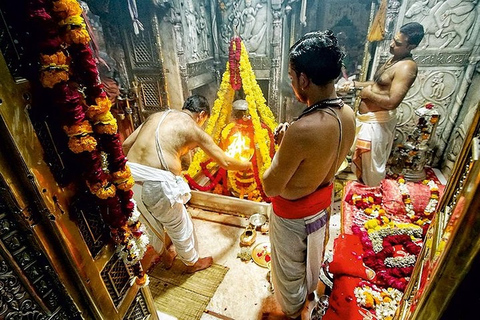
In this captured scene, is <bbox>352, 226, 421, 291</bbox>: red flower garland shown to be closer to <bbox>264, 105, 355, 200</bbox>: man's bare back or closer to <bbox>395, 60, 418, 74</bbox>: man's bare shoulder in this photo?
<bbox>264, 105, 355, 200</bbox>: man's bare back

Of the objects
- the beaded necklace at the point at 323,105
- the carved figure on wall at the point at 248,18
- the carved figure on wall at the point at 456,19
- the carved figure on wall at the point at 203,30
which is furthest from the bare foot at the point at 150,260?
the carved figure on wall at the point at 456,19

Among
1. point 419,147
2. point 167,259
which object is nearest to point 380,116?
point 419,147

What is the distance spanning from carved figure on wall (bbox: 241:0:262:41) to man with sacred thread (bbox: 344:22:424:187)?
336cm

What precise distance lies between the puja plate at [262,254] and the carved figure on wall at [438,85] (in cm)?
546

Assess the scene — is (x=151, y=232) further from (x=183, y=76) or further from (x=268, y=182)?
(x=183, y=76)

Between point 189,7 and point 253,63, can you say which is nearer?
point 189,7

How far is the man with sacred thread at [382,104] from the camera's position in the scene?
359 cm

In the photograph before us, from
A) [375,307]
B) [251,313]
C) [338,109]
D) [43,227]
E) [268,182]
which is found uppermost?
[338,109]

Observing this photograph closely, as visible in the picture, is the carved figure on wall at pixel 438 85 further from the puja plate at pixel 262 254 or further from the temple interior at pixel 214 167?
the puja plate at pixel 262 254

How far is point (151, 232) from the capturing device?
345cm

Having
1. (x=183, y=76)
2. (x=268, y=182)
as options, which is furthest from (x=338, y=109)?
(x=183, y=76)

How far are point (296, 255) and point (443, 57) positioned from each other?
6.01 metres

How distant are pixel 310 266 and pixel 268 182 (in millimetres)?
1063

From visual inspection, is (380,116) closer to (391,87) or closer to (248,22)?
(391,87)
